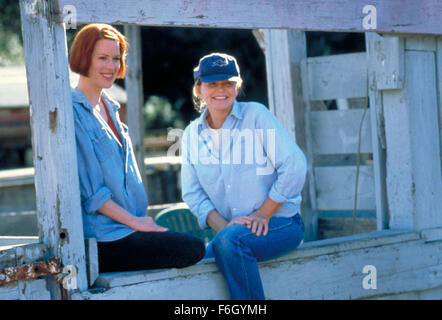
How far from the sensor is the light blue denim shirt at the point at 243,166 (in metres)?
3.78

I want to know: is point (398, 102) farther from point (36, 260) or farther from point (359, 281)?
point (36, 260)

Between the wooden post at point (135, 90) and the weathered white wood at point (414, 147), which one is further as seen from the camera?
the wooden post at point (135, 90)

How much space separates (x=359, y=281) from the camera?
4.28 meters

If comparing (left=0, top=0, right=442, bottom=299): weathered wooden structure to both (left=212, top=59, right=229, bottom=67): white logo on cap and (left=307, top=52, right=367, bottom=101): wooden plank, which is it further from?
(left=212, top=59, right=229, bottom=67): white logo on cap

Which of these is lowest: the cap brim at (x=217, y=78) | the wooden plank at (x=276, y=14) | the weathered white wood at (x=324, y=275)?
the weathered white wood at (x=324, y=275)

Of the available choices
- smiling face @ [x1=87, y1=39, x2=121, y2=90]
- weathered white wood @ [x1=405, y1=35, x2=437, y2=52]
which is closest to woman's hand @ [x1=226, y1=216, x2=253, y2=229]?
smiling face @ [x1=87, y1=39, x2=121, y2=90]

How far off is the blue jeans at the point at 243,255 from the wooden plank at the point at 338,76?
189 cm

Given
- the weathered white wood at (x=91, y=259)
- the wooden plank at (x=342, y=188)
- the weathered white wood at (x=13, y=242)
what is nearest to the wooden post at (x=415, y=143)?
the wooden plank at (x=342, y=188)

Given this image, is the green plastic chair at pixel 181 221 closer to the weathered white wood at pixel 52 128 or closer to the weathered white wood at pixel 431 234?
the weathered white wood at pixel 431 234

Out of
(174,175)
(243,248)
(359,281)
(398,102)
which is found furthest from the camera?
(174,175)

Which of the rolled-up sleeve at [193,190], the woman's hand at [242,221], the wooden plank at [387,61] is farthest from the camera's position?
the wooden plank at [387,61]

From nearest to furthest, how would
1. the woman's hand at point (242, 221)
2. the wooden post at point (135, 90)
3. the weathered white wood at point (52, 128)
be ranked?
1. the weathered white wood at point (52, 128)
2. the woman's hand at point (242, 221)
3. the wooden post at point (135, 90)
